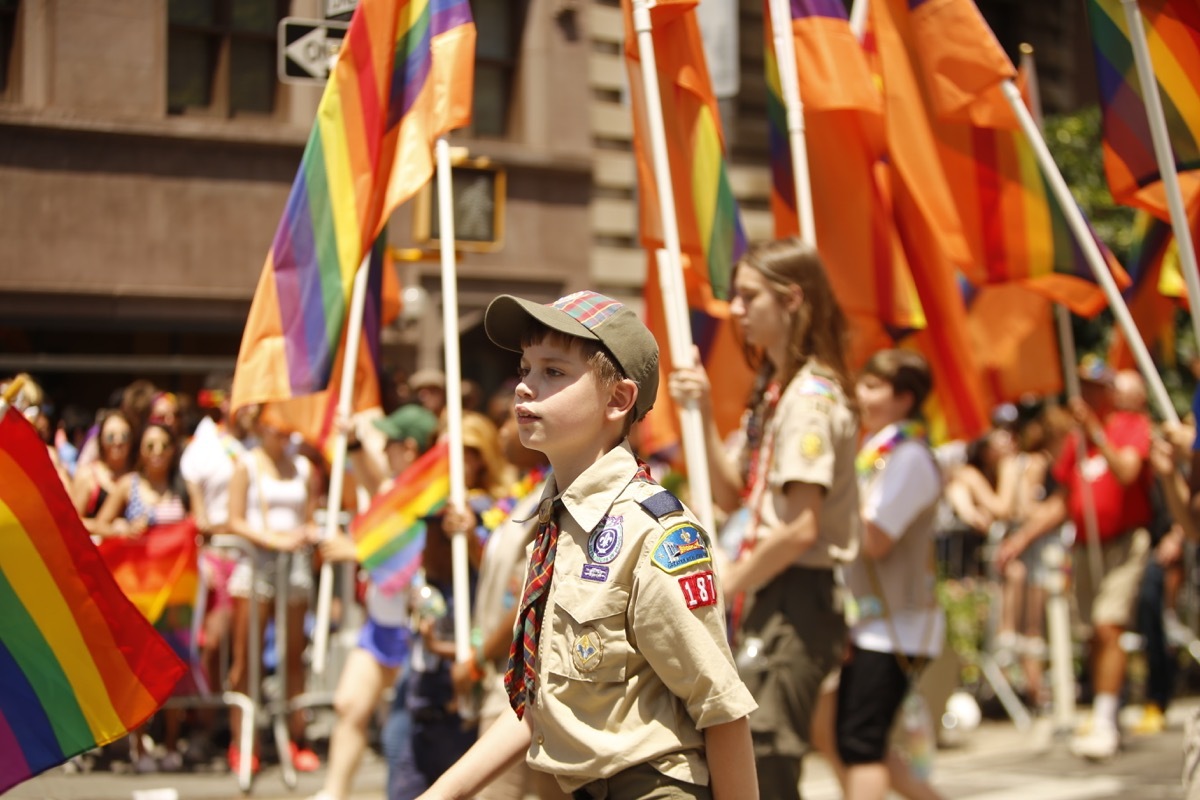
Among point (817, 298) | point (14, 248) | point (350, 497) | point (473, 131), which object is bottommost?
point (350, 497)

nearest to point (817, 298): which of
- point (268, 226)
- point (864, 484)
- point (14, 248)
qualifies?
point (864, 484)

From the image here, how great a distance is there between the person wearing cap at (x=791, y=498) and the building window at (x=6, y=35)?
11.5 feet

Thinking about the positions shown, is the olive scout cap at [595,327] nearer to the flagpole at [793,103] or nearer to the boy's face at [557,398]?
the boy's face at [557,398]

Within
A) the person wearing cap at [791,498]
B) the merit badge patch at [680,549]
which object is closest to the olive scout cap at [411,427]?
the person wearing cap at [791,498]

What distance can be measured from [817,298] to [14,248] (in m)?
5.11

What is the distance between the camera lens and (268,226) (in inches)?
446

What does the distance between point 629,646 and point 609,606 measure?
0.09 meters

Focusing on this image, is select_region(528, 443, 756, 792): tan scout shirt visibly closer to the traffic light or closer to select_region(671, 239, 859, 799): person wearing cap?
select_region(671, 239, 859, 799): person wearing cap

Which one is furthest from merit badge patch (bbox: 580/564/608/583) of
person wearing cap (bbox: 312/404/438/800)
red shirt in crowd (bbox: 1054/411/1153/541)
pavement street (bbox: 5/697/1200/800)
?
red shirt in crowd (bbox: 1054/411/1153/541)

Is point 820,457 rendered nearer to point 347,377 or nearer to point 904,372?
point 904,372

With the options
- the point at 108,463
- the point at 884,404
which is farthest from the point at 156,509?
the point at 884,404

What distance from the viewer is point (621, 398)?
10.1 feet

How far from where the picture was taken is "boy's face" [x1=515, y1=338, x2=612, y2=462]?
2992mm

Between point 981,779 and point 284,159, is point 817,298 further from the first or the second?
point 284,159
